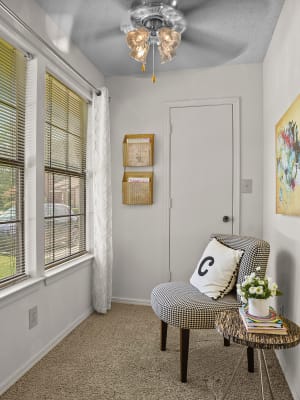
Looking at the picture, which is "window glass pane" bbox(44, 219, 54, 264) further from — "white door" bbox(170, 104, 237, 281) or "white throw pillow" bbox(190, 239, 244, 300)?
"white door" bbox(170, 104, 237, 281)

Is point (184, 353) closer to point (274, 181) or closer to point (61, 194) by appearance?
point (274, 181)

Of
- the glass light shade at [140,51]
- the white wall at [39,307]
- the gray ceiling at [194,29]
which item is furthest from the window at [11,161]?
the glass light shade at [140,51]

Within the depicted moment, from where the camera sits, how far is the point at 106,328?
2.79m

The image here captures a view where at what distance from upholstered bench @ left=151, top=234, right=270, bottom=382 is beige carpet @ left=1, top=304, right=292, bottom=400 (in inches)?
5.0

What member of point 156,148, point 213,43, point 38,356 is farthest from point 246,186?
point 38,356

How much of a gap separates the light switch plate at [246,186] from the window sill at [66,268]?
163cm

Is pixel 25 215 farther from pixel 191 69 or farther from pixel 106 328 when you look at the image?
pixel 191 69

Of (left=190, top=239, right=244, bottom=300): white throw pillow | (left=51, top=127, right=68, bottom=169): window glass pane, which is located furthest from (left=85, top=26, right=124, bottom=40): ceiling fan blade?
(left=190, top=239, right=244, bottom=300): white throw pillow

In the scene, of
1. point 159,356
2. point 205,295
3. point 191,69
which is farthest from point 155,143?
point 159,356

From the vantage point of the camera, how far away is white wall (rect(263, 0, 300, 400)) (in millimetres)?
1866

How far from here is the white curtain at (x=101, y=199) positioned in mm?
3053

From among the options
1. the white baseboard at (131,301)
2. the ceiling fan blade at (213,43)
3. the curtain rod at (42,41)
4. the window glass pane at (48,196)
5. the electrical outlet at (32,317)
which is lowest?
the white baseboard at (131,301)

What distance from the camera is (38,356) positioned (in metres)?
2.24

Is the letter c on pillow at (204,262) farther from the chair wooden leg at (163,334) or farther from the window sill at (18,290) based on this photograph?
the window sill at (18,290)
